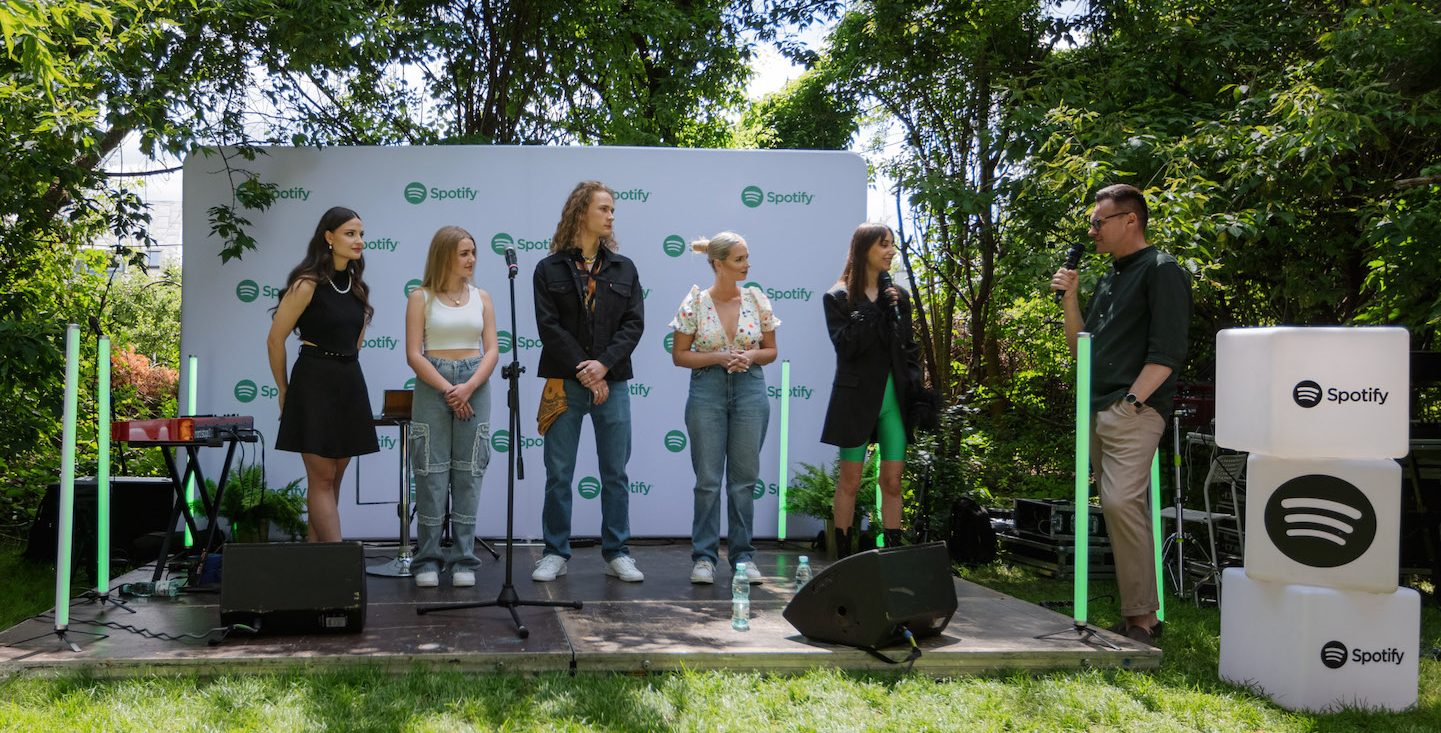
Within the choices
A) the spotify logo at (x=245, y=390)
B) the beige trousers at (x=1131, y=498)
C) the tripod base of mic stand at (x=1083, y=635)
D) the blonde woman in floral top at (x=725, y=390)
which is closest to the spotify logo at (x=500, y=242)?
the spotify logo at (x=245, y=390)

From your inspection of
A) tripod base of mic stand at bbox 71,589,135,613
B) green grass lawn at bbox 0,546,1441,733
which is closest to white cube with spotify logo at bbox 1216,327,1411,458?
green grass lawn at bbox 0,546,1441,733

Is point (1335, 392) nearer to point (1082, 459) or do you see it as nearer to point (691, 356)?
point (1082, 459)

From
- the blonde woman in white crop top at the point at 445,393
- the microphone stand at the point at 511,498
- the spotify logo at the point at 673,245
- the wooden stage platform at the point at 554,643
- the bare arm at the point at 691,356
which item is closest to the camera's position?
the wooden stage platform at the point at 554,643

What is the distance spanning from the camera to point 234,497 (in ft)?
19.5

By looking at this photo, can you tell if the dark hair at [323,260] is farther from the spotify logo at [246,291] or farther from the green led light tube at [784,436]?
the green led light tube at [784,436]

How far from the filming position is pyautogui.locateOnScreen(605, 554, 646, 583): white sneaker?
16.5 ft

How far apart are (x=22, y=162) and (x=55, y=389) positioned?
1257mm

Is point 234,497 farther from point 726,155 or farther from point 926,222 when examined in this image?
point 926,222

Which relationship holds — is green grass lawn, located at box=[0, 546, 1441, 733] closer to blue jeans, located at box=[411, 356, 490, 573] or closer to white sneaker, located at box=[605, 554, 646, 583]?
blue jeans, located at box=[411, 356, 490, 573]

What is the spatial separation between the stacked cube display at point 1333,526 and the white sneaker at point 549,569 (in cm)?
275

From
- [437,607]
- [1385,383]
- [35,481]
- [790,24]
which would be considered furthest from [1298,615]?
[790,24]

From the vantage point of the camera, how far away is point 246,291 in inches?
252

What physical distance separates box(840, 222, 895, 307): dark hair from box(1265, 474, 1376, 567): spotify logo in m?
1.98

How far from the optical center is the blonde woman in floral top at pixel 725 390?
16.0ft
